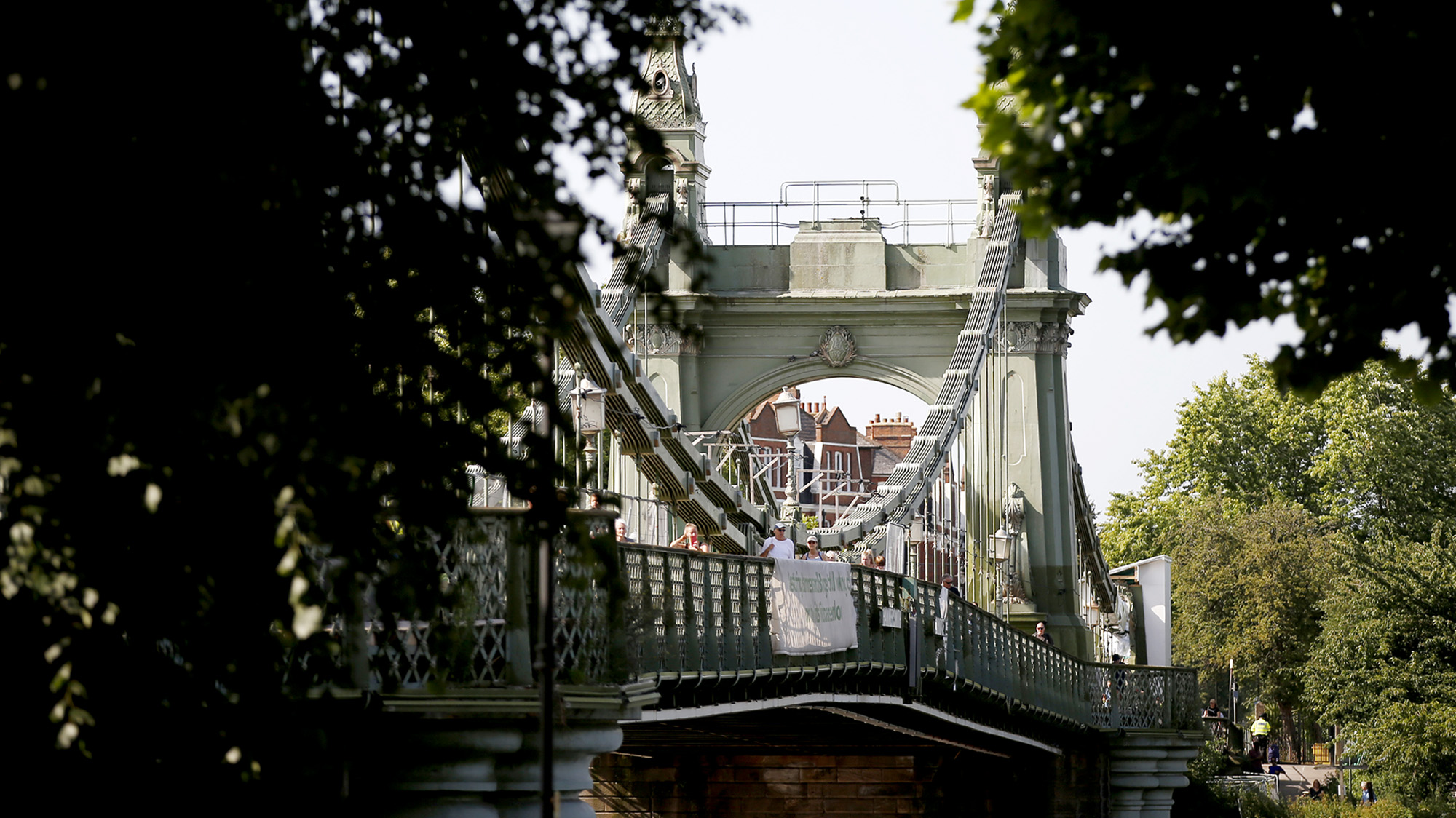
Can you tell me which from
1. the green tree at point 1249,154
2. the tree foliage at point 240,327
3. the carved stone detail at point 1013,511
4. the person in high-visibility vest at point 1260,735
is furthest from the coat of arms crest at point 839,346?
the green tree at point 1249,154

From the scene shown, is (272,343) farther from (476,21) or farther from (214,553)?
(476,21)

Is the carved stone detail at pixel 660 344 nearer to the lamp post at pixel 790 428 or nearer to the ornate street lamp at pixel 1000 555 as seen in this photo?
the ornate street lamp at pixel 1000 555

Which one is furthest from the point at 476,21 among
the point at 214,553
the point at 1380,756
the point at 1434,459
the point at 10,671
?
the point at 1434,459

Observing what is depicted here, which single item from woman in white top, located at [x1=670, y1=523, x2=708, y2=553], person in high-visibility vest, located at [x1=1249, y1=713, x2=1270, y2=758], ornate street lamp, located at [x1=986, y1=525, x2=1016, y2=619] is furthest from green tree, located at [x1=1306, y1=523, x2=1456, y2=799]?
woman in white top, located at [x1=670, y1=523, x2=708, y2=553]

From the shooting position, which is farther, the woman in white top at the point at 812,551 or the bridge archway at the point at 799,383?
the bridge archway at the point at 799,383

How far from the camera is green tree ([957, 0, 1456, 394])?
566cm

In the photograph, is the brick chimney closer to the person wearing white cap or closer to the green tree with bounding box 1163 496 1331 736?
the green tree with bounding box 1163 496 1331 736

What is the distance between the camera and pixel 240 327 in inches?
235

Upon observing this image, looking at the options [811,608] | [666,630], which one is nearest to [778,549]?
[811,608]

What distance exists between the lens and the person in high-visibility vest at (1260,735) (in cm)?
4809

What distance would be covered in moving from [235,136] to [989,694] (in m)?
17.4

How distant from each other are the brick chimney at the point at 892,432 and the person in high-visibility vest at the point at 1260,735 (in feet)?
93.2

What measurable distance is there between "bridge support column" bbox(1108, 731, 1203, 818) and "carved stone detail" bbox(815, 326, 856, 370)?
6370 mm

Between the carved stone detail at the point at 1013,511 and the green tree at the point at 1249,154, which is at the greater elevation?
the carved stone detail at the point at 1013,511
